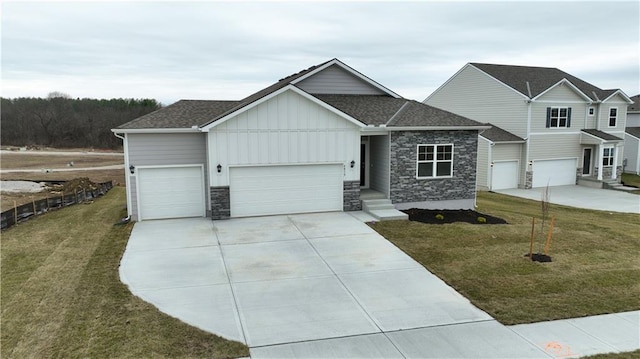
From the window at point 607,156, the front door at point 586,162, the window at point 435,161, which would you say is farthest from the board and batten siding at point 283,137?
the window at point 607,156

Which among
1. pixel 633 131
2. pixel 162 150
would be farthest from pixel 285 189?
pixel 633 131

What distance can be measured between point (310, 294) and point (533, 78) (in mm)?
27272

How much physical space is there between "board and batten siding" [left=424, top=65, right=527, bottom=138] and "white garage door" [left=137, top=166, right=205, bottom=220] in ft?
69.6

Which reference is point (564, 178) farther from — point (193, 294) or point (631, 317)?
point (193, 294)

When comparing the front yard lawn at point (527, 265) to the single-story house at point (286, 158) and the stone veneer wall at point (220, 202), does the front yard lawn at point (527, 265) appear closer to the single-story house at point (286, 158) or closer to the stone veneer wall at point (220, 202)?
the single-story house at point (286, 158)

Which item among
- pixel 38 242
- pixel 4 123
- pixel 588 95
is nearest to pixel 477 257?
pixel 38 242

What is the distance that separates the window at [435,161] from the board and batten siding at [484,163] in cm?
1071

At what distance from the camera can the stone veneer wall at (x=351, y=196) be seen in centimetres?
1598

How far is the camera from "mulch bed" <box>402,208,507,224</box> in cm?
1480

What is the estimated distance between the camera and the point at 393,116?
55.1 ft

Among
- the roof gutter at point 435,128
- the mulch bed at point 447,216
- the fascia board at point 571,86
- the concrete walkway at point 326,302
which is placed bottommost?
the concrete walkway at point 326,302

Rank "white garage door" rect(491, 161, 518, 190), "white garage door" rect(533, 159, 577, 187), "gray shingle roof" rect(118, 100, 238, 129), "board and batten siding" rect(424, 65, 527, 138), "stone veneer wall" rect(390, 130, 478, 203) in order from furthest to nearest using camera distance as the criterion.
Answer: "white garage door" rect(533, 159, 577, 187), "board and batten siding" rect(424, 65, 527, 138), "white garage door" rect(491, 161, 518, 190), "stone veneer wall" rect(390, 130, 478, 203), "gray shingle roof" rect(118, 100, 238, 129)

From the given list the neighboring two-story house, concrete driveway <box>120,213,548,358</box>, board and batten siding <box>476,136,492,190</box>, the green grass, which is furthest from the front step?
the neighboring two-story house

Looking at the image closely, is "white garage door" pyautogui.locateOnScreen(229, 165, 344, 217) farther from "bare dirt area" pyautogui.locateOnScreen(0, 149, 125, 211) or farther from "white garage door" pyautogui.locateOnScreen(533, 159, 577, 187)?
"white garage door" pyautogui.locateOnScreen(533, 159, 577, 187)
